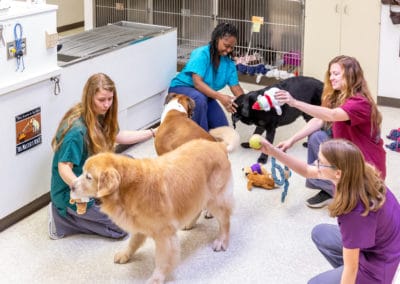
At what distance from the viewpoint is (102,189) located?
9.35 ft

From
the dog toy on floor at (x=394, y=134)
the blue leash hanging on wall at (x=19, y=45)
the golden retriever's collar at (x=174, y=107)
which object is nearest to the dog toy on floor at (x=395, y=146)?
the dog toy on floor at (x=394, y=134)

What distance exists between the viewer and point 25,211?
3.74m

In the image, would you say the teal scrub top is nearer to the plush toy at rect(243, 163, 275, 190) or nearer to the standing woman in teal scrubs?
the standing woman in teal scrubs

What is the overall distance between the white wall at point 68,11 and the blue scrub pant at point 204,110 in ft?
10.7

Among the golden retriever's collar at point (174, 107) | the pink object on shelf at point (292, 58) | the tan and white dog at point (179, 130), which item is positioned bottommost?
the tan and white dog at point (179, 130)

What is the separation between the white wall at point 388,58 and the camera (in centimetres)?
538

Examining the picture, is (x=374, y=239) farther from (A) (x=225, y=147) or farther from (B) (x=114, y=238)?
(B) (x=114, y=238)

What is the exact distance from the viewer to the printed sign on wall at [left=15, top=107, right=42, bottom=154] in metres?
3.54

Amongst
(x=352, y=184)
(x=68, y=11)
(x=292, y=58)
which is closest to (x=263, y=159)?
(x=292, y=58)

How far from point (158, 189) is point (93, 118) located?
1.86ft

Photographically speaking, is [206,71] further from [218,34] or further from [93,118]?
[93,118]

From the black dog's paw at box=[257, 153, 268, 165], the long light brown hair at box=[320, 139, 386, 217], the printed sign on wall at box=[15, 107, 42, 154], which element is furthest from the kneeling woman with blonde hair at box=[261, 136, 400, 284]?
the black dog's paw at box=[257, 153, 268, 165]

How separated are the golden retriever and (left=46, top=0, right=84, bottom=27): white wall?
4.75 metres

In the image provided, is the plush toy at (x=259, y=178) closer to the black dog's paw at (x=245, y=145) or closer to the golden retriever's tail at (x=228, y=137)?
the golden retriever's tail at (x=228, y=137)
